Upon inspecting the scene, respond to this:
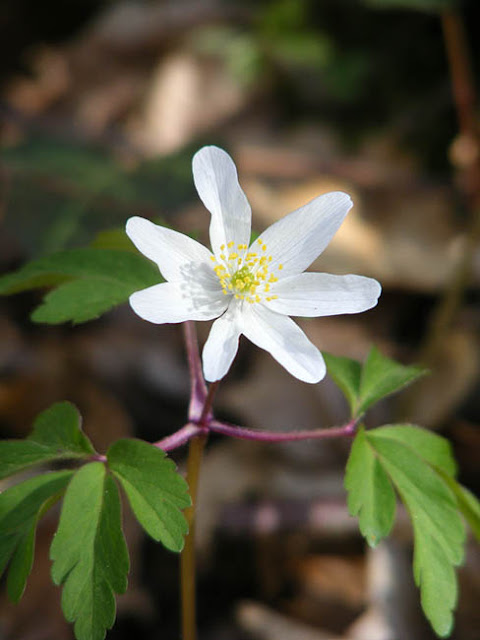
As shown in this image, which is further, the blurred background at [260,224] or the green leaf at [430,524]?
the blurred background at [260,224]

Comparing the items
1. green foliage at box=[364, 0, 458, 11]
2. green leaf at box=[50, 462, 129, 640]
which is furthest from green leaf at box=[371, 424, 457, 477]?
green foliage at box=[364, 0, 458, 11]

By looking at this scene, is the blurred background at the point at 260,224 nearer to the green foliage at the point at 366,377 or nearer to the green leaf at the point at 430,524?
the green foliage at the point at 366,377

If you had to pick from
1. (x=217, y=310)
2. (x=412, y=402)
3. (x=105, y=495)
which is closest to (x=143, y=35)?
(x=412, y=402)

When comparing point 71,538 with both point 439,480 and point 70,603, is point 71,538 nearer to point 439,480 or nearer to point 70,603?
point 70,603

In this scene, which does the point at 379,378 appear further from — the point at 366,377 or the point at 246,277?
the point at 246,277

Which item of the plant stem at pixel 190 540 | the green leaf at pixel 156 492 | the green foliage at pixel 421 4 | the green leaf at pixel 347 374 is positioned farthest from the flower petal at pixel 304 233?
the green foliage at pixel 421 4

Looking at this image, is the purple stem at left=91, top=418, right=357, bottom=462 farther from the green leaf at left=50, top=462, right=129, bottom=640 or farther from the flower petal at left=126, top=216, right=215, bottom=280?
the flower petal at left=126, top=216, right=215, bottom=280
